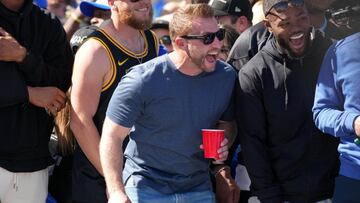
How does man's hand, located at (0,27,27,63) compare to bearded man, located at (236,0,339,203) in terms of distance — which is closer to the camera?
bearded man, located at (236,0,339,203)

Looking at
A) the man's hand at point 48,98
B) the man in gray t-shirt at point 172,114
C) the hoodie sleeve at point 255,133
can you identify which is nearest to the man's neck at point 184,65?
the man in gray t-shirt at point 172,114

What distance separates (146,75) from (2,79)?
101 centimetres

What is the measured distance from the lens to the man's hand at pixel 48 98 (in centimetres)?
475

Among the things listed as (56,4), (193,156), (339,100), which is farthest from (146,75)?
(56,4)

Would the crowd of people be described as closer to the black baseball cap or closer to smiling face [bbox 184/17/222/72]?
smiling face [bbox 184/17/222/72]

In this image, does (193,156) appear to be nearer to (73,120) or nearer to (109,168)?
(109,168)

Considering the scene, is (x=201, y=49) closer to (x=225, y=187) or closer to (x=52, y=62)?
(x=225, y=187)

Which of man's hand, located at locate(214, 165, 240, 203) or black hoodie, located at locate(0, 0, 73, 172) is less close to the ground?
black hoodie, located at locate(0, 0, 73, 172)

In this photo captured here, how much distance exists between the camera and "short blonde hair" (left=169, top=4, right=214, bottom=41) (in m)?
4.34

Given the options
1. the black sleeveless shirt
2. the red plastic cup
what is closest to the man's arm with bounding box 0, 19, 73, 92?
the black sleeveless shirt

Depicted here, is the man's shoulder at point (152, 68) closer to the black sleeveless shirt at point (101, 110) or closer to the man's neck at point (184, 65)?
the man's neck at point (184, 65)

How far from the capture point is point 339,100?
4.27 meters

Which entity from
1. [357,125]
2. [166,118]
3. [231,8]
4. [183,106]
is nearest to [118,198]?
[166,118]

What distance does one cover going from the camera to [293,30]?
14.5ft
